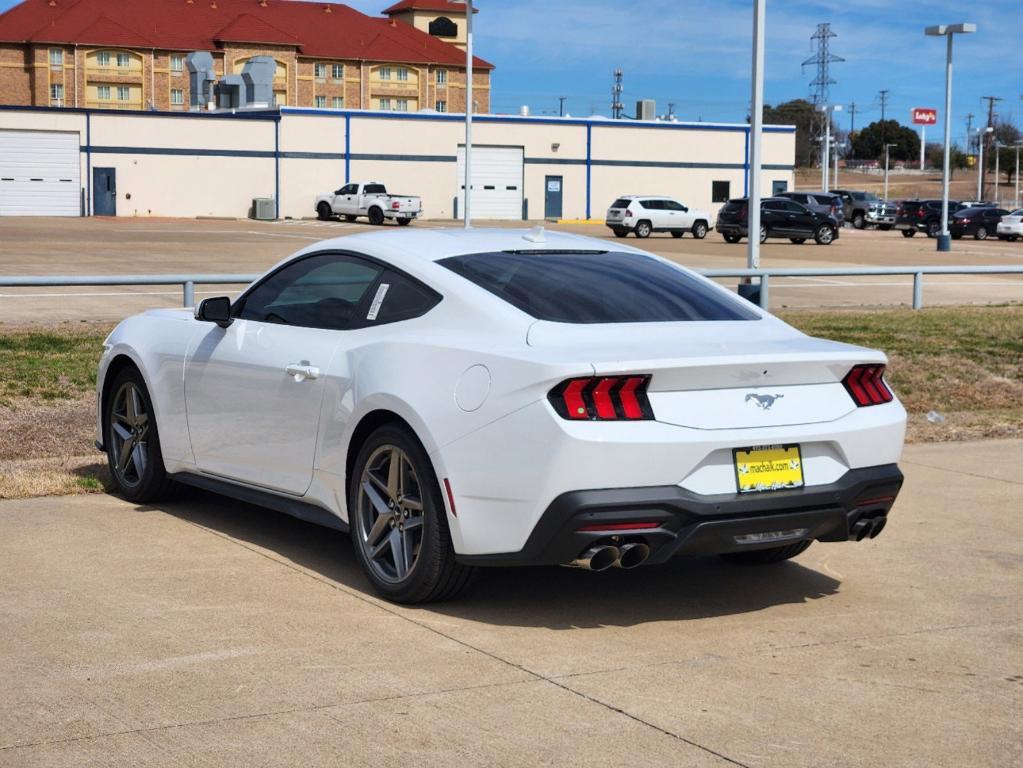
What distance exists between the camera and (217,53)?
10069 centimetres

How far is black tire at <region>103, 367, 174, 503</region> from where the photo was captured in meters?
7.75

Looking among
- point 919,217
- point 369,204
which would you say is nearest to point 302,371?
point 369,204

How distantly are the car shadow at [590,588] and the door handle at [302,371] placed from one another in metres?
0.86

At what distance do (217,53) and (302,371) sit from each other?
98.6 metres

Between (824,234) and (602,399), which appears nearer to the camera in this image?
(602,399)

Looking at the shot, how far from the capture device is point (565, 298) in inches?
241

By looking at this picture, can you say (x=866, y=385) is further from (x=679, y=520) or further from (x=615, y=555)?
(x=615, y=555)

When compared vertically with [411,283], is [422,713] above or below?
below

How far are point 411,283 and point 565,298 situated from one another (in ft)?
2.25

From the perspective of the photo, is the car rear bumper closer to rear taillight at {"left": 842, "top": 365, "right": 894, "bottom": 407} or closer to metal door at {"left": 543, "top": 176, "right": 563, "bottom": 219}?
rear taillight at {"left": 842, "top": 365, "right": 894, "bottom": 407}

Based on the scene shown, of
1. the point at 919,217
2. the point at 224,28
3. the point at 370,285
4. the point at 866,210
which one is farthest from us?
the point at 224,28

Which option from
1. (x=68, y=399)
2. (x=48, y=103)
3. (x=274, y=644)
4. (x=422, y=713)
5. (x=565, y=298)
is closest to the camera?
(x=422, y=713)

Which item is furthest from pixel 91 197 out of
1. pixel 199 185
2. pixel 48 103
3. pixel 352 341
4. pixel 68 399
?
pixel 352 341

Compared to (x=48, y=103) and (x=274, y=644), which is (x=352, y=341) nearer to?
(x=274, y=644)
